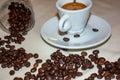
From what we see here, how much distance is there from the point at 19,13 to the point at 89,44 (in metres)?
Result: 0.29

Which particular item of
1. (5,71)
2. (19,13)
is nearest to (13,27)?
(19,13)

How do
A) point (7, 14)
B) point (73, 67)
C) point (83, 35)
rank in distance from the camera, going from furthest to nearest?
point (7, 14), point (83, 35), point (73, 67)

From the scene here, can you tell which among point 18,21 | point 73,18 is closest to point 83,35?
point 73,18

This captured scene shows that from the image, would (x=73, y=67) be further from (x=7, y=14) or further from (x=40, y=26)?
(x=7, y=14)

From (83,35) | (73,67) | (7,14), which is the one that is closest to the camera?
(73,67)

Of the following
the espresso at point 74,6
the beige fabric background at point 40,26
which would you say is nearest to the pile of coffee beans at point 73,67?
the beige fabric background at point 40,26

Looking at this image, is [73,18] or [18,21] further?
[18,21]

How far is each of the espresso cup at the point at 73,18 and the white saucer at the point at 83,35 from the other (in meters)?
0.02

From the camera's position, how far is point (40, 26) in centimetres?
94

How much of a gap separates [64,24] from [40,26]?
15 centimetres

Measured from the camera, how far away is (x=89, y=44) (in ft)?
2.58

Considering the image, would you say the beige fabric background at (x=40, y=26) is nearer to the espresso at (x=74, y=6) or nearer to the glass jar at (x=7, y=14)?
the glass jar at (x=7, y=14)

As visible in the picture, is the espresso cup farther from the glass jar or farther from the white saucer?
the glass jar

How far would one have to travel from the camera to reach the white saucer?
793mm
